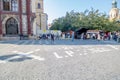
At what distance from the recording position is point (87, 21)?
6234 cm

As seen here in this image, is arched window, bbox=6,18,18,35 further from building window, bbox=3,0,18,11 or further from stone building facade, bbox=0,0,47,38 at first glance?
building window, bbox=3,0,18,11

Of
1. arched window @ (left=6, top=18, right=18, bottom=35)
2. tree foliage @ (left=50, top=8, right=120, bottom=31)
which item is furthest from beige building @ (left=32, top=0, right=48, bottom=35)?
arched window @ (left=6, top=18, right=18, bottom=35)

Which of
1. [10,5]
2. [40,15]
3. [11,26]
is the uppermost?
[40,15]

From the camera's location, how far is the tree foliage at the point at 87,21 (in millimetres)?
61481

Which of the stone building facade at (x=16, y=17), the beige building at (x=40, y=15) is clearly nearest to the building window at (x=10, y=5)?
the stone building facade at (x=16, y=17)

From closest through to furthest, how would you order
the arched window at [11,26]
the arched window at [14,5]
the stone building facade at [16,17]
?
the stone building facade at [16,17], the arched window at [11,26], the arched window at [14,5]

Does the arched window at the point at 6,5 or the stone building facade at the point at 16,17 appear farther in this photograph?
the arched window at the point at 6,5

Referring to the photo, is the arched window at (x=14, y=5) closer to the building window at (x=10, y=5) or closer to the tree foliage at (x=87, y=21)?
the building window at (x=10, y=5)

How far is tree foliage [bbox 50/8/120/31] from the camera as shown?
6148 centimetres

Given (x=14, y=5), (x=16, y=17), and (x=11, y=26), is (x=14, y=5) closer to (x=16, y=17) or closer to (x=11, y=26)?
(x=16, y=17)

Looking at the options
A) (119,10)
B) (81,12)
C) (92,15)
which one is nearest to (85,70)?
(92,15)

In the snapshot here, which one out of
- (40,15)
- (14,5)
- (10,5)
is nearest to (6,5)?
(10,5)

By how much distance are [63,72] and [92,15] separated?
57.0 m

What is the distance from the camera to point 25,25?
130ft
